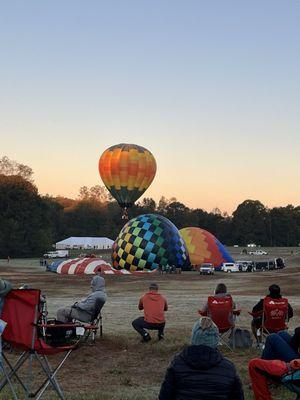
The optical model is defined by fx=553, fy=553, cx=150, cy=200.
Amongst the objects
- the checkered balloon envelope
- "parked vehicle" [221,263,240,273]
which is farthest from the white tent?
the checkered balloon envelope

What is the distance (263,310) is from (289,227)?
12213cm

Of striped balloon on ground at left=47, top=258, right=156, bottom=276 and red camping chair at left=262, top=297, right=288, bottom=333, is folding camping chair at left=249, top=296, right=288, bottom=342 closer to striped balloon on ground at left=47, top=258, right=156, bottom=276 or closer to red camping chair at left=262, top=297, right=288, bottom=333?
red camping chair at left=262, top=297, right=288, bottom=333

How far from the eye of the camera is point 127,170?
46.3 m

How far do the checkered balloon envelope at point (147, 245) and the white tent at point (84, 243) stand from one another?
6307 centimetres

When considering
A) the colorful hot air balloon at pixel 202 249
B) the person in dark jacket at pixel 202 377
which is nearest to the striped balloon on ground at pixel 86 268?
the colorful hot air balloon at pixel 202 249

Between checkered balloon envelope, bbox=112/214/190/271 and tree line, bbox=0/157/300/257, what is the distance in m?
41.5

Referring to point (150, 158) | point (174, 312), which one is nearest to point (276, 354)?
point (174, 312)

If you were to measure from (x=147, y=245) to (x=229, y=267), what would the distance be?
8.54 m

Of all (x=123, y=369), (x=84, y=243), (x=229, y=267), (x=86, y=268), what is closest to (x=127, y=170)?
(x=229, y=267)

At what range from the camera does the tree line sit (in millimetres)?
77562

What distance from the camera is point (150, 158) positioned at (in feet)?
158

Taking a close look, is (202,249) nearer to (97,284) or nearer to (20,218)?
(97,284)

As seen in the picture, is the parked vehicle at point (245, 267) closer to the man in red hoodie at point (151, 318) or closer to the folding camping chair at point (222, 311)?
the man in red hoodie at point (151, 318)

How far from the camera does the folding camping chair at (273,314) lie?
28.0 feet
